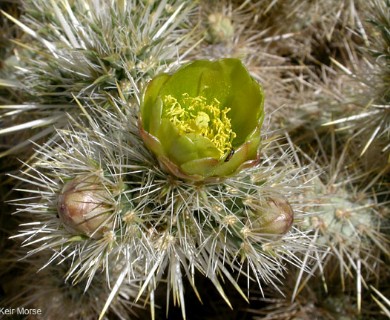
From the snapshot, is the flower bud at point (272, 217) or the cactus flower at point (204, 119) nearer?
the cactus flower at point (204, 119)

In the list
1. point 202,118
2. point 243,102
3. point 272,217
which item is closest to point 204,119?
point 202,118

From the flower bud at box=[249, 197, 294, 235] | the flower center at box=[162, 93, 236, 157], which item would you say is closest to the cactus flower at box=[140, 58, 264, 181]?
the flower center at box=[162, 93, 236, 157]

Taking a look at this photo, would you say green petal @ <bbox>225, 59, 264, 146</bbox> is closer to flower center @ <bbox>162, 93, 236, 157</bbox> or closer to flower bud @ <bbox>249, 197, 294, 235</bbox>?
flower center @ <bbox>162, 93, 236, 157</bbox>

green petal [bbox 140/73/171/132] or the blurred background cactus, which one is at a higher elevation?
green petal [bbox 140/73/171/132]

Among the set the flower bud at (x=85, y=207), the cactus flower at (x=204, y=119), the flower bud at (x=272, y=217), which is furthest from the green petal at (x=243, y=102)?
the flower bud at (x=85, y=207)

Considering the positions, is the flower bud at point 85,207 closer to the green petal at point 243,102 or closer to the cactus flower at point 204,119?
the cactus flower at point 204,119

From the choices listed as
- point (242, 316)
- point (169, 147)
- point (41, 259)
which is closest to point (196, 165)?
point (169, 147)

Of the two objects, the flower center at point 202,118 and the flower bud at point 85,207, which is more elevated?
the flower center at point 202,118

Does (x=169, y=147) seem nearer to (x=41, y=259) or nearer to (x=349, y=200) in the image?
(x=41, y=259)
